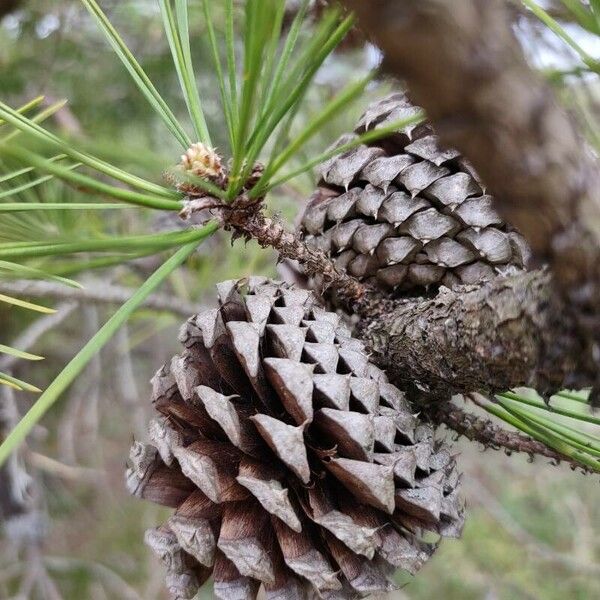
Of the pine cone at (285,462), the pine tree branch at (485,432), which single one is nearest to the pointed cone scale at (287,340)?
the pine cone at (285,462)

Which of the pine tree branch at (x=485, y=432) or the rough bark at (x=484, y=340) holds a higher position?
the rough bark at (x=484, y=340)

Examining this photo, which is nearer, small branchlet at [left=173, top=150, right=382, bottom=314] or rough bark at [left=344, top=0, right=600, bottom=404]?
rough bark at [left=344, top=0, right=600, bottom=404]

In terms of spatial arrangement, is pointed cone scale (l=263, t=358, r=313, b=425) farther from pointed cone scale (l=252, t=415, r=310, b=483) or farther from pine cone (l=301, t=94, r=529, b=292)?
pine cone (l=301, t=94, r=529, b=292)

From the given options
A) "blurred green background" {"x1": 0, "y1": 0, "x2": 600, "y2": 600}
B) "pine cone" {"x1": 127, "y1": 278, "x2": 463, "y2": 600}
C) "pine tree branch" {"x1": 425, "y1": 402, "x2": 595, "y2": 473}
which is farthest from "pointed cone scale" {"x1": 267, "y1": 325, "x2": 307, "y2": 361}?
"blurred green background" {"x1": 0, "y1": 0, "x2": 600, "y2": 600}

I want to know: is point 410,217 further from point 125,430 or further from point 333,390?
point 125,430

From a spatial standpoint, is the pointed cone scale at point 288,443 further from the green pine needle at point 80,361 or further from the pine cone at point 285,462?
the green pine needle at point 80,361

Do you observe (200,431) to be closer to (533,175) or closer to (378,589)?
(378,589)
